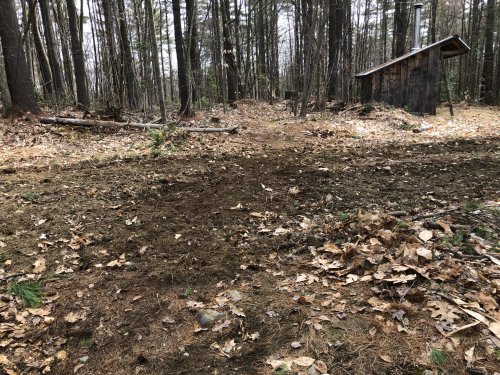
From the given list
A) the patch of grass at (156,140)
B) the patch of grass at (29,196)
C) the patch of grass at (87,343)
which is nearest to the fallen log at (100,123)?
the patch of grass at (156,140)

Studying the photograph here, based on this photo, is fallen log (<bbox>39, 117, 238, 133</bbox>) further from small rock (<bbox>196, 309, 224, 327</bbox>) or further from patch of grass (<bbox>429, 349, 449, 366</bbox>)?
patch of grass (<bbox>429, 349, 449, 366</bbox>)

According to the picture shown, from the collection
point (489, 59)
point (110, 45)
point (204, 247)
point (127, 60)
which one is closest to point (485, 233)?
point (204, 247)

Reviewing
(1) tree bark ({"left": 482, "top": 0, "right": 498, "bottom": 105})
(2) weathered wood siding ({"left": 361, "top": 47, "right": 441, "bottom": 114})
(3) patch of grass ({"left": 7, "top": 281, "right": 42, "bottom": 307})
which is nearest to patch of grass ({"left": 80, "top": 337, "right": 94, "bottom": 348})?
(3) patch of grass ({"left": 7, "top": 281, "right": 42, "bottom": 307})

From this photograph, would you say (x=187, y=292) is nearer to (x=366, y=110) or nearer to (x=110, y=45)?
(x=366, y=110)

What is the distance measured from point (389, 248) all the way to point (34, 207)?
186 inches

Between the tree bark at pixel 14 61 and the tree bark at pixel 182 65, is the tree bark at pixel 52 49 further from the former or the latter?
the tree bark at pixel 182 65

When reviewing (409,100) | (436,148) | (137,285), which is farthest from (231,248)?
(409,100)

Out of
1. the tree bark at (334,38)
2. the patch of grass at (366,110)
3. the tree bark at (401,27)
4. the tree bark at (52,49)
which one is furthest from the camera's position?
the tree bark at (401,27)

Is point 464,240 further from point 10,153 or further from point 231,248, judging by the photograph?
point 10,153

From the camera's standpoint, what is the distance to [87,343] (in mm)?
2996

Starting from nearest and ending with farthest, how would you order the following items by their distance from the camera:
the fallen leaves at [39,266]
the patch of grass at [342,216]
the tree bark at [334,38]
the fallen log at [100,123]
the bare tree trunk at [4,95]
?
the fallen leaves at [39,266] < the patch of grass at [342,216] < the bare tree trunk at [4,95] < the fallen log at [100,123] < the tree bark at [334,38]

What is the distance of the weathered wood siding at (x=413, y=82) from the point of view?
1459cm

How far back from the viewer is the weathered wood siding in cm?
1459

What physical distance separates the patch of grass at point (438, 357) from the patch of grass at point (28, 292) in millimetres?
3302
